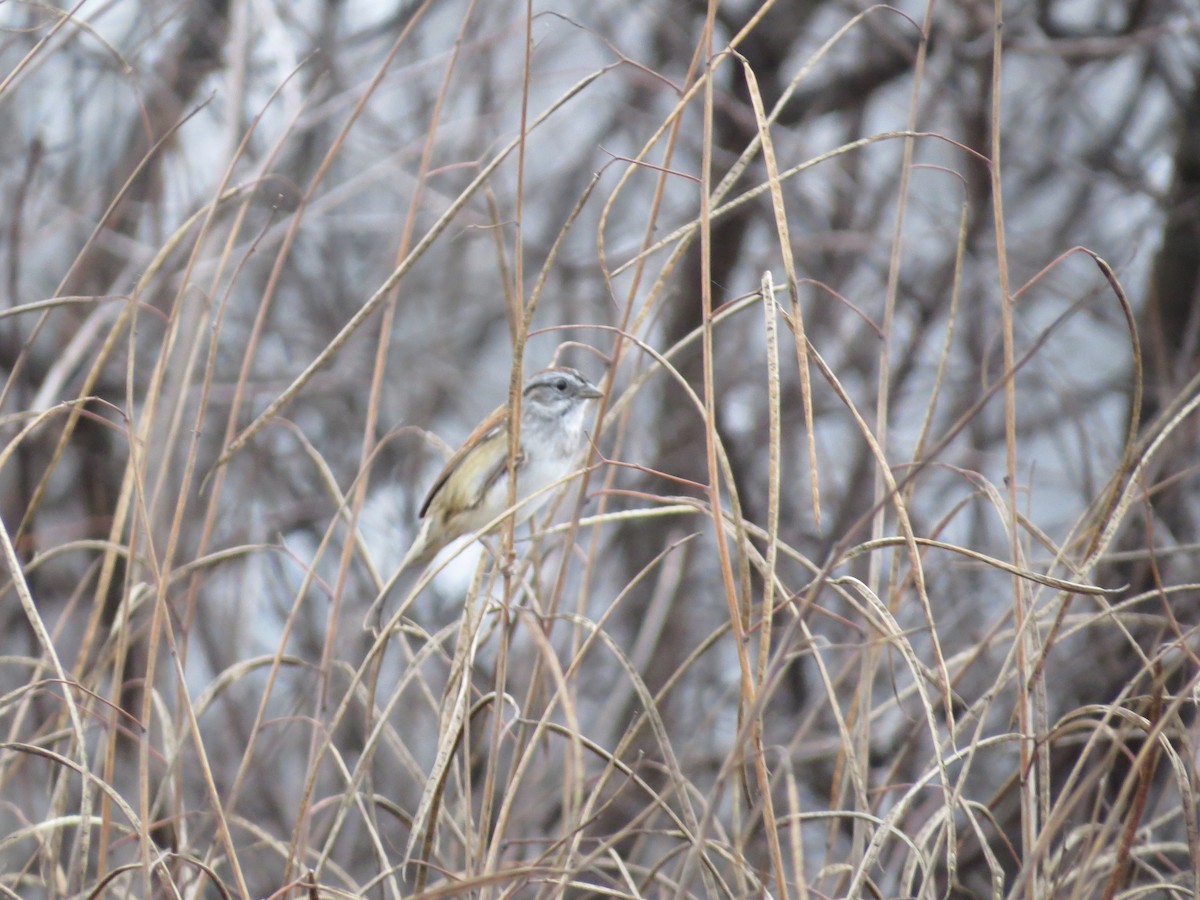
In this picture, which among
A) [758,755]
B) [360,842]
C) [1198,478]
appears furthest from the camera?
[360,842]

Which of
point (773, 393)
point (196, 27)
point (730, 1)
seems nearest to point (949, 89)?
point (730, 1)

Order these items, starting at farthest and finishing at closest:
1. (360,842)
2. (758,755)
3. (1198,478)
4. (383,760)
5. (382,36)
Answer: (382,36) → (383,760) → (360,842) → (1198,478) → (758,755)

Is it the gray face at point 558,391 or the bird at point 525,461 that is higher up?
the gray face at point 558,391

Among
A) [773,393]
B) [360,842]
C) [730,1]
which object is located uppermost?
[730,1]

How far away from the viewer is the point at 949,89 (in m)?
5.80

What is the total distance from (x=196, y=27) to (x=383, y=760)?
3626 mm

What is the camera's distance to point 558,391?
436 centimetres

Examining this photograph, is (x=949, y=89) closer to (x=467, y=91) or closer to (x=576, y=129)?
(x=467, y=91)

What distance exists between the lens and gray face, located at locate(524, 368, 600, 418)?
425cm

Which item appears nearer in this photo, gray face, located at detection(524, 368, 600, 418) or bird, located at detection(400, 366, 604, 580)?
gray face, located at detection(524, 368, 600, 418)

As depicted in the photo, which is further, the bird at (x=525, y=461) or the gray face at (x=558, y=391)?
the bird at (x=525, y=461)

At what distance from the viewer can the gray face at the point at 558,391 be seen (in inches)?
167

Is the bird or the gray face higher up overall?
the gray face

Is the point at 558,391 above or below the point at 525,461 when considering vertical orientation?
above
